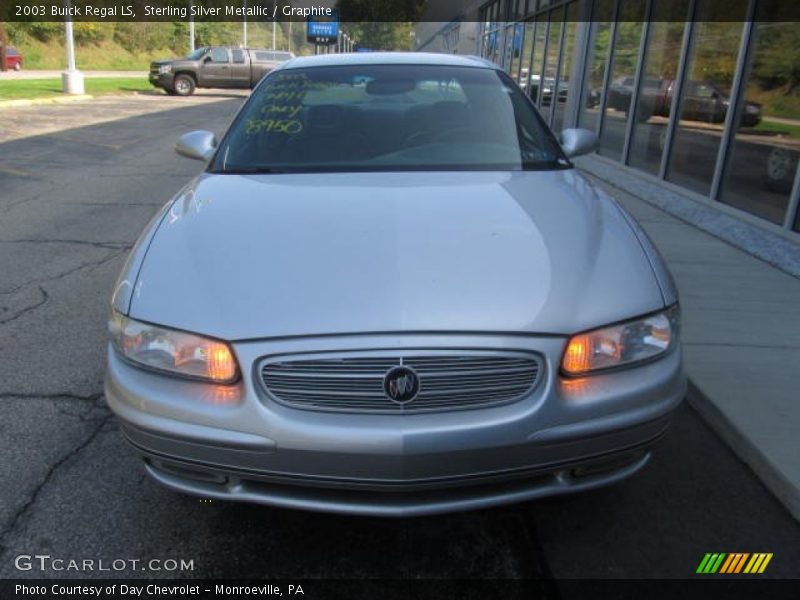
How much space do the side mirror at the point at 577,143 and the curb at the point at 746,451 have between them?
4.31 feet

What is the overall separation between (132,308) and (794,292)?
14.7ft

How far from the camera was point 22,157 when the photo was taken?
10.6 meters

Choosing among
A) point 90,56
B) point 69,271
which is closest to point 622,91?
point 69,271

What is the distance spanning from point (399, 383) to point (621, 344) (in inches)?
28.0

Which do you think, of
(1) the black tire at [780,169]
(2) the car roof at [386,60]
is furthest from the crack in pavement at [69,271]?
(1) the black tire at [780,169]

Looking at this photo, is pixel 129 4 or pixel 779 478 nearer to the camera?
pixel 779 478

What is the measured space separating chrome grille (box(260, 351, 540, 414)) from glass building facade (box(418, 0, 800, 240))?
483 cm

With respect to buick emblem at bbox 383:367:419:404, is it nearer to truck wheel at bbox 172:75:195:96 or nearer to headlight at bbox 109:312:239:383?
headlight at bbox 109:312:239:383

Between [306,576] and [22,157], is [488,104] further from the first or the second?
[22,157]

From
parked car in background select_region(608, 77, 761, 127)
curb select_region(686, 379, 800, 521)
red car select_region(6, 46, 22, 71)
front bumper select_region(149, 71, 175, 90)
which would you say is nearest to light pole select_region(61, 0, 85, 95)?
front bumper select_region(149, 71, 175, 90)

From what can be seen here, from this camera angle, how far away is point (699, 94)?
7777 mm

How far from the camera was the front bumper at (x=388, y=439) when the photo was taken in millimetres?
1958

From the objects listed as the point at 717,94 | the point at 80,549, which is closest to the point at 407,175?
the point at 80,549

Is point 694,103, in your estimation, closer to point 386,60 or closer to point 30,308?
point 386,60
